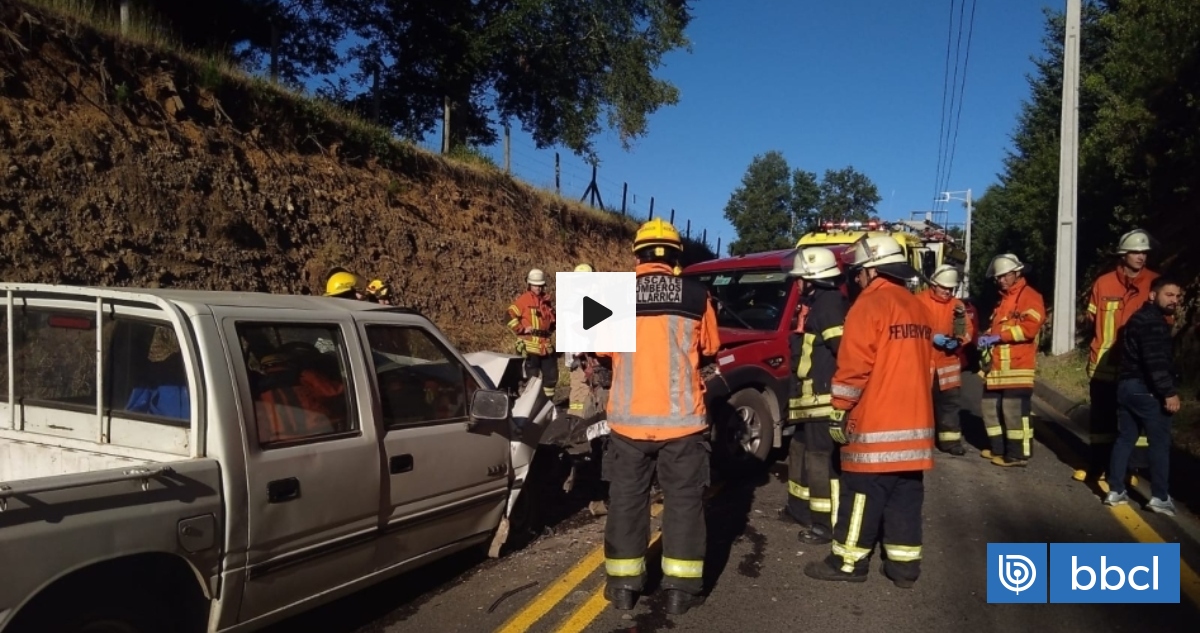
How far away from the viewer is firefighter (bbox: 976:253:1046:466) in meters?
8.24

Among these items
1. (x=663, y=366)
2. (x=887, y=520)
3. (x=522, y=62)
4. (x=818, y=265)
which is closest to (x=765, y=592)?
(x=887, y=520)

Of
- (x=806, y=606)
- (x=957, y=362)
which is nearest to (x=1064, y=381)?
(x=957, y=362)

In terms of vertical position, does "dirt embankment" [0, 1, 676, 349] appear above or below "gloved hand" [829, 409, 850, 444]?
above

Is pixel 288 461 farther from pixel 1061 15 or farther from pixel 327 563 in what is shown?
pixel 1061 15

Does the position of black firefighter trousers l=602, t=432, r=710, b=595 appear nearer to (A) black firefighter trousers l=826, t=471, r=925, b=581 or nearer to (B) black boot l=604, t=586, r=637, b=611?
(B) black boot l=604, t=586, r=637, b=611

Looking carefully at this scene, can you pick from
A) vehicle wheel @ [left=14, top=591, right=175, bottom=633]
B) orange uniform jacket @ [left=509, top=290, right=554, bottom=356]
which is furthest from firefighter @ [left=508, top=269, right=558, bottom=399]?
vehicle wheel @ [left=14, top=591, right=175, bottom=633]

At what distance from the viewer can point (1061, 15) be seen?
2859 centimetres

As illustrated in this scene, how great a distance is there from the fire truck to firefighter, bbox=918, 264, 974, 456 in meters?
0.31

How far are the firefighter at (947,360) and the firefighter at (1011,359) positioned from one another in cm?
30

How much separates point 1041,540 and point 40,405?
6045mm

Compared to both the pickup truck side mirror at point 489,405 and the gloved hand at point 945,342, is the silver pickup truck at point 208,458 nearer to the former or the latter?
the pickup truck side mirror at point 489,405

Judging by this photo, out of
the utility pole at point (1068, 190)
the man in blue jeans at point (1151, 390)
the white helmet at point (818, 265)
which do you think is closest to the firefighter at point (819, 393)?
the white helmet at point (818, 265)

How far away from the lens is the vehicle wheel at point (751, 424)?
7477mm

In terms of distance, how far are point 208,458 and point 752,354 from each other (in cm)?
507
